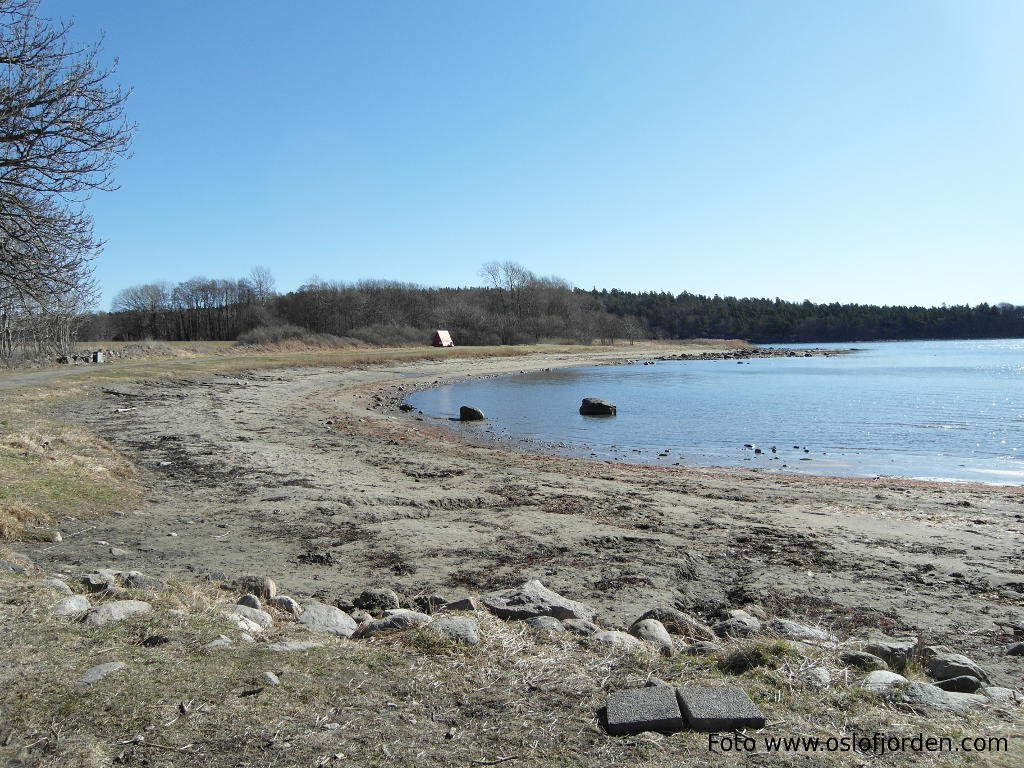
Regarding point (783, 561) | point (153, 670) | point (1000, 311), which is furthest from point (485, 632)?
point (1000, 311)

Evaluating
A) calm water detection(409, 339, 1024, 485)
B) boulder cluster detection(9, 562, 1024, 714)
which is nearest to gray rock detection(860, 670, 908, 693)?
boulder cluster detection(9, 562, 1024, 714)

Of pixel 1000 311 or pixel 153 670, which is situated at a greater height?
pixel 1000 311

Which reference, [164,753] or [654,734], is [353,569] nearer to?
[164,753]

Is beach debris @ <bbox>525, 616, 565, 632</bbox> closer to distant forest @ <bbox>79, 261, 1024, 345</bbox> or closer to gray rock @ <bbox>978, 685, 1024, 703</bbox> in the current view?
gray rock @ <bbox>978, 685, 1024, 703</bbox>

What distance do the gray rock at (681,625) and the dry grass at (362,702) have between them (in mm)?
1038

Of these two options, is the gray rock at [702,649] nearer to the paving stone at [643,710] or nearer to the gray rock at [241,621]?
the paving stone at [643,710]

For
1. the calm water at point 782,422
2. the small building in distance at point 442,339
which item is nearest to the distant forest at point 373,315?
the small building in distance at point 442,339

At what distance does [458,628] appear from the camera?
198 inches

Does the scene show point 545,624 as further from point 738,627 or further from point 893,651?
point 893,651

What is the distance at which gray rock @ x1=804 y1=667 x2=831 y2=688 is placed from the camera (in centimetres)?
419

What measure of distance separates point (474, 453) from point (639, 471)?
464cm

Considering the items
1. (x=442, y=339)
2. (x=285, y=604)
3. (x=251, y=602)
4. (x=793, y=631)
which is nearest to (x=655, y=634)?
(x=793, y=631)

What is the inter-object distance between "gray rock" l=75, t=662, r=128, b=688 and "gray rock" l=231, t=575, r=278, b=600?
2.26 metres

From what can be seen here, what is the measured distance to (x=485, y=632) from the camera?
16.9ft
